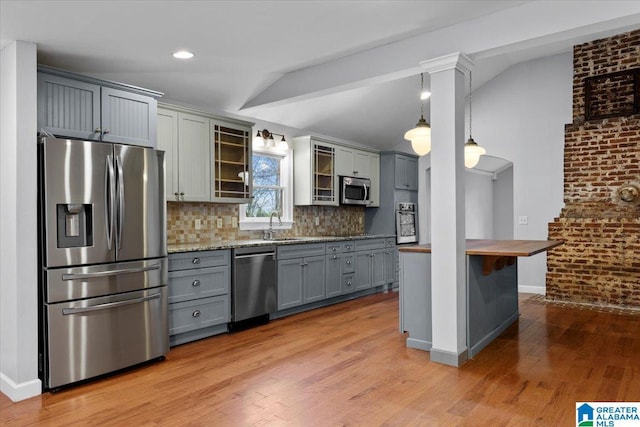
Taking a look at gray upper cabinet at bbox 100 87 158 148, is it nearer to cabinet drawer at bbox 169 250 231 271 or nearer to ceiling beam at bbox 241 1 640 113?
cabinet drawer at bbox 169 250 231 271

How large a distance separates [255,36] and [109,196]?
162 centimetres

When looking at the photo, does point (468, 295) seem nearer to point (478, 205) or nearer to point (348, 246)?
point (348, 246)

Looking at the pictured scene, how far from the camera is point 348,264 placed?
598 cm

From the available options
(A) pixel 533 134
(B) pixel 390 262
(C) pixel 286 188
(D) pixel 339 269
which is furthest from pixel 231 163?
(A) pixel 533 134

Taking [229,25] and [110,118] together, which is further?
[110,118]

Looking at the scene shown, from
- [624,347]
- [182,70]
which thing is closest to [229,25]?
[182,70]

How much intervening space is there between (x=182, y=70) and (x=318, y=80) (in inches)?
49.6

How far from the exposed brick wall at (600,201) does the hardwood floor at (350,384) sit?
1636 mm

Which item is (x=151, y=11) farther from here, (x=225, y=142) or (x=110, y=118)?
(x=225, y=142)

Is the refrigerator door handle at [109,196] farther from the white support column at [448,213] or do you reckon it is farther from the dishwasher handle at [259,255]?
the white support column at [448,213]

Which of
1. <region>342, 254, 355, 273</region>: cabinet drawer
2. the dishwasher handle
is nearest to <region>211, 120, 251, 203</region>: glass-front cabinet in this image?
the dishwasher handle

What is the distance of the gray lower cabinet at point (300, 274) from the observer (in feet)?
16.3

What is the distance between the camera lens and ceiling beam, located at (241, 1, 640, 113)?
9.66 feet

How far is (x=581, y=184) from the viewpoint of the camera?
6.06m
